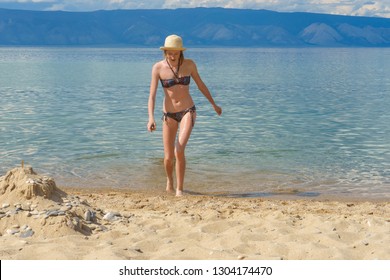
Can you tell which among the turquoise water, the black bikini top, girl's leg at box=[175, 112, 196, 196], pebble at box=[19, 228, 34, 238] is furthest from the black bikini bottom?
pebble at box=[19, 228, 34, 238]

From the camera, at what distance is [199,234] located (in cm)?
620

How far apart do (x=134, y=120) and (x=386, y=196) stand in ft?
36.1

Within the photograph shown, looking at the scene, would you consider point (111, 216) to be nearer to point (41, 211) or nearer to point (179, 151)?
point (41, 211)

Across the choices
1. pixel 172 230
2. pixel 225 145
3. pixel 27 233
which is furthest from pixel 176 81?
pixel 225 145

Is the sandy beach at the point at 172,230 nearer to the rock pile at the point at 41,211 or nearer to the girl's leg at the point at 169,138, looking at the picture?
the rock pile at the point at 41,211

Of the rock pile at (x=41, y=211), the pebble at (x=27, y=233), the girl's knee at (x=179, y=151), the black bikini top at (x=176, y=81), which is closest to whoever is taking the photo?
the pebble at (x=27, y=233)

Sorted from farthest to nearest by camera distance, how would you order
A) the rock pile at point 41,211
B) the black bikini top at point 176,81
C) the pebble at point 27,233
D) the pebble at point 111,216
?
the black bikini top at point 176,81, the pebble at point 111,216, the rock pile at point 41,211, the pebble at point 27,233

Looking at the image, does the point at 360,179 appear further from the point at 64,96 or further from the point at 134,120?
the point at 64,96

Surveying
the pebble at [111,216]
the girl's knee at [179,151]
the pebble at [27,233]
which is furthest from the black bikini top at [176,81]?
the pebble at [27,233]

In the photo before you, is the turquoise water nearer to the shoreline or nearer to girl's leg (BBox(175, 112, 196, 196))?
girl's leg (BBox(175, 112, 196, 196))

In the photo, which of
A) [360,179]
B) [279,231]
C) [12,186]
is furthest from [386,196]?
[12,186]

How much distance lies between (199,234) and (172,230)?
1.10ft

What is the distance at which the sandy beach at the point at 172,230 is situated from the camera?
18.1 feet

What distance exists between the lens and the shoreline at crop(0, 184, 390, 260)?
550 cm
